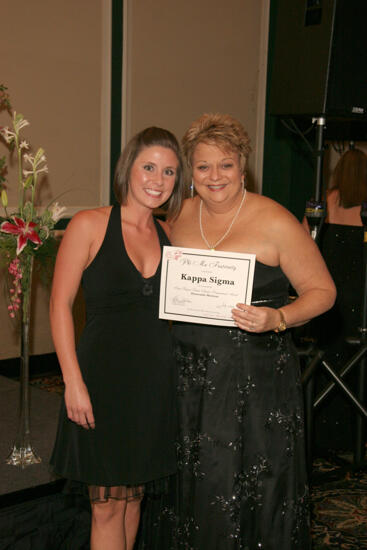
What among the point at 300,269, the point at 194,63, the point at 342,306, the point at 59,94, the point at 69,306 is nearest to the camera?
the point at 69,306

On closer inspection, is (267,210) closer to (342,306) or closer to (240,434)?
(240,434)

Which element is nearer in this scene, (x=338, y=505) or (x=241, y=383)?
(x=241, y=383)

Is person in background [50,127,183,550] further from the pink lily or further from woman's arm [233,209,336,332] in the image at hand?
the pink lily

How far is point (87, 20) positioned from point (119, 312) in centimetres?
371

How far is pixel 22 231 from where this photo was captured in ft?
9.03

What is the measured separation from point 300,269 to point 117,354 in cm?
65

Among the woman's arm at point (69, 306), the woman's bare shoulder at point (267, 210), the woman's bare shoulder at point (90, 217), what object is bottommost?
the woman's arm at point (69, 306)

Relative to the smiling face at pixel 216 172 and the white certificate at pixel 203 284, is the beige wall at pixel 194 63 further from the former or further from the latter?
the white certificate at pixel 203 284

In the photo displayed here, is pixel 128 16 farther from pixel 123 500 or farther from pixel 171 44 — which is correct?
pixel 123 500

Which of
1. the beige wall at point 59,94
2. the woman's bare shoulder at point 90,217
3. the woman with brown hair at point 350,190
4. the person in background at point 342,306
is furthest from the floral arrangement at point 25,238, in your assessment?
the beige wall at point 59,94

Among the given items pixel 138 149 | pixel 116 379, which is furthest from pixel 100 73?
pixel 116 379

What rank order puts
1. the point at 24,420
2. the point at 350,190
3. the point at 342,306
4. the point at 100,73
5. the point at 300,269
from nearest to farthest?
the point at 300,269, the point at 24,420, the point at 342,306, the point at 350,190, the point at 100,73

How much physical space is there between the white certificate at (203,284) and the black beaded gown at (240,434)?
0.13 metres

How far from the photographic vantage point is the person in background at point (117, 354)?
2045mm
